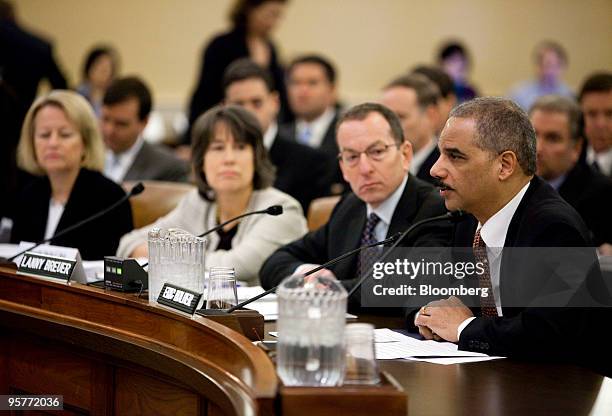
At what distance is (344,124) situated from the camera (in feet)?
12.0

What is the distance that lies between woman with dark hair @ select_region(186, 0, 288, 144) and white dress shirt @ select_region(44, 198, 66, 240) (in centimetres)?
251

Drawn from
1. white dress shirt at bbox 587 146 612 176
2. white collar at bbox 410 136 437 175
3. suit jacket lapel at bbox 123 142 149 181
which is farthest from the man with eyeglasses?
suit jacket lapel at bbox 123 142 149 181

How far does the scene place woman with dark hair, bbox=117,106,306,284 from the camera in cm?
413

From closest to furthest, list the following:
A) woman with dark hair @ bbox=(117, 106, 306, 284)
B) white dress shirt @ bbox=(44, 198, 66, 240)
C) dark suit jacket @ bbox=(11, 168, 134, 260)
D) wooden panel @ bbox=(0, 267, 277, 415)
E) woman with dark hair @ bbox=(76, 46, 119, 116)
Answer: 1. wooden panel @ bbox=(0, 267, 277, 415)
2. woman with dark hair @ bbox=(117, 106, 306, 284)
3. dark suit jacket @ bbox=(11, 168, 134, 260)
4. white dress shirt @ bbox=(44, 198, 66, 240)
5. woman with dark hair @ bbox=(76, 46, 119, 116)

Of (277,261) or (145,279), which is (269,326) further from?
(277,261)

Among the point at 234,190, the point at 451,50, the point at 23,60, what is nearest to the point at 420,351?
the point at 234,190

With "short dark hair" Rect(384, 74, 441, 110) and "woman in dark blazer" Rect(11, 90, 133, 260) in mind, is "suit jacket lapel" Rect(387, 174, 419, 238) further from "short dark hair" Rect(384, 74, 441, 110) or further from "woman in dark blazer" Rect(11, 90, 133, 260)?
"short dark hair" Rect(384, 74, 441, 110)

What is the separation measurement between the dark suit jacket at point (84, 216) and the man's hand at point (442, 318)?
1.92 meters

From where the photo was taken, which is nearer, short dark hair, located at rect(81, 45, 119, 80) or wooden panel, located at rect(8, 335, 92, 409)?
wooden panel, located at rect(8, 335, 92, 409)

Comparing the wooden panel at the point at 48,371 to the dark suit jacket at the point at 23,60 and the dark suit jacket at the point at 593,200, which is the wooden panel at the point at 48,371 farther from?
the dark suit jacket at the point at 23,60

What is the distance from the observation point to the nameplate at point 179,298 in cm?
246

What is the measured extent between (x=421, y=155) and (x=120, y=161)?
6.25ft

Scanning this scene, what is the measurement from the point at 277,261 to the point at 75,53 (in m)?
7.10

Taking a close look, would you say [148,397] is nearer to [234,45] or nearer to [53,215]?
→ [53,215]
